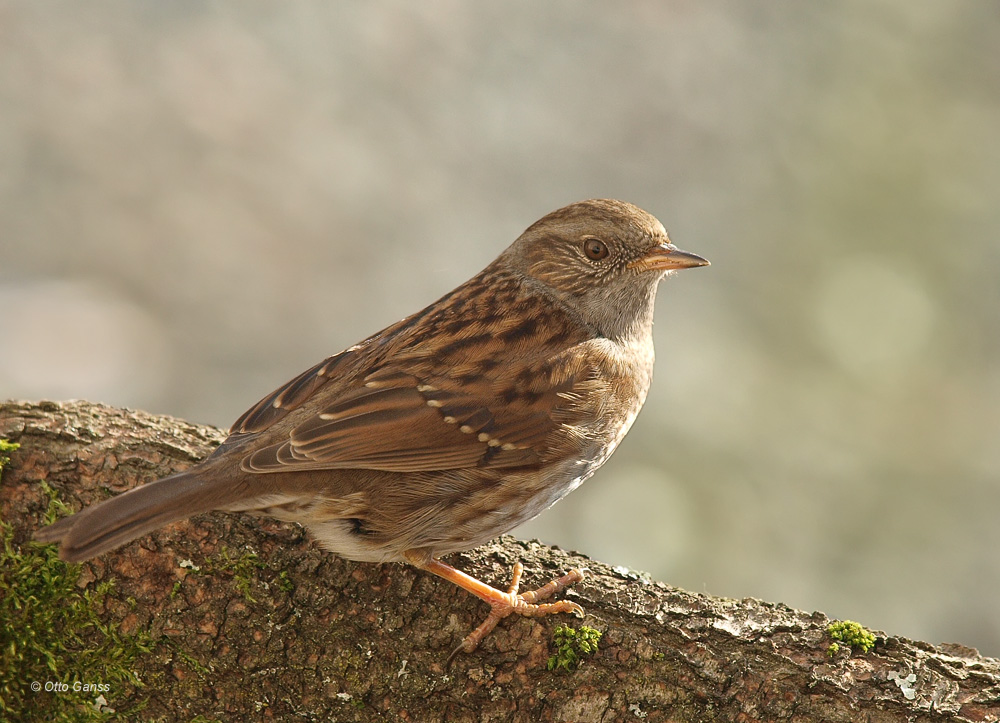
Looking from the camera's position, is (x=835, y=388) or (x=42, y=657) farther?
(x=835, y=388)

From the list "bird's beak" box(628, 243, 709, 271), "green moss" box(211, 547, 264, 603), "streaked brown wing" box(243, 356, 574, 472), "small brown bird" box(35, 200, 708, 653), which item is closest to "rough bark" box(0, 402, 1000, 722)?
"green moss" box(211, 547, 264, 603)

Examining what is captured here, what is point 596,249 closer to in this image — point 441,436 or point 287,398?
point 441,436

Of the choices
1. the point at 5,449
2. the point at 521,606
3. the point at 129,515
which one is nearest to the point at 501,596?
the point at 521,606

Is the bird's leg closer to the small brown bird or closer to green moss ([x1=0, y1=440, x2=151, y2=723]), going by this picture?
the small brown bird

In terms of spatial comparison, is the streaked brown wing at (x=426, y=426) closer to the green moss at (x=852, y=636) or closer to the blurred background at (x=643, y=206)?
the green moss at (x=852, y=636)

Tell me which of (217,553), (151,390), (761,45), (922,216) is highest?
(761,45)

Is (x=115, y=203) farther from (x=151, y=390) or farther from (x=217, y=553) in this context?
(x=217, y=553)

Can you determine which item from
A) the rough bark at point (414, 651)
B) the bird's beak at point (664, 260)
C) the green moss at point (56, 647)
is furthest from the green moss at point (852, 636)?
the green moss at point (56, 647)

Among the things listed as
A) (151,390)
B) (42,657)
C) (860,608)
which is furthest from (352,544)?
(860,608)
